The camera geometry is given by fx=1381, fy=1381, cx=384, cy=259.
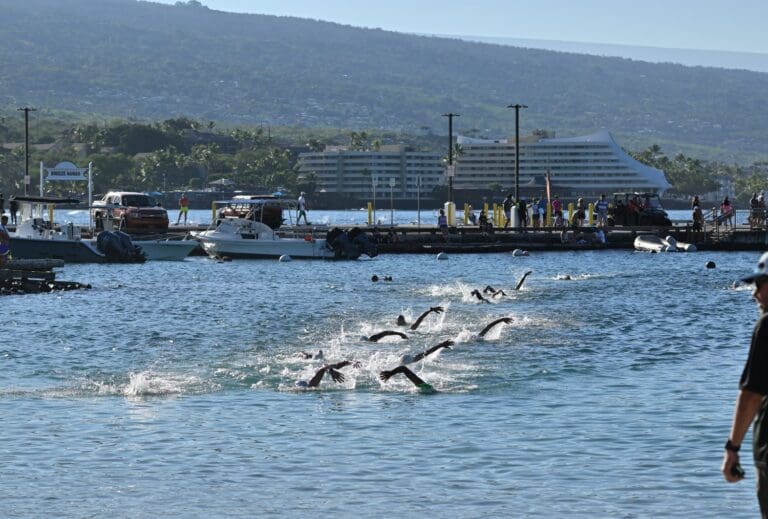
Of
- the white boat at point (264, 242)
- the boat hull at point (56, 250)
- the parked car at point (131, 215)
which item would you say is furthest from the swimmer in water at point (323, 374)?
the parked car at point (131, 215)

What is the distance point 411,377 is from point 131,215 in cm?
4925

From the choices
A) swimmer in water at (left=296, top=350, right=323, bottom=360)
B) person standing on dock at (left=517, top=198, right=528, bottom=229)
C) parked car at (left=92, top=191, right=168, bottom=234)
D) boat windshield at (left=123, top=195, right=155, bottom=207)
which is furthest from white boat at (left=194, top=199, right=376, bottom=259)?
swimmer in water at (left=296, top=350, right=323, bottom=360)

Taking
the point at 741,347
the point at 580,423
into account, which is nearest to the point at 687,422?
the point at 580,423

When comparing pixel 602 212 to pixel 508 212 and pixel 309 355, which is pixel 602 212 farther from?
pixel 309 355

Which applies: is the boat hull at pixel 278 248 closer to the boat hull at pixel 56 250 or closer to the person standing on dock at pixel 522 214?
the boat hull at pixel 56 250

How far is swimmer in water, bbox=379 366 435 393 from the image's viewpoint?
20.3 meters

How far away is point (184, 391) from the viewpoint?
2130 cm

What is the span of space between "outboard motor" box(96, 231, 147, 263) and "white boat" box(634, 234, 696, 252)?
25576 mm

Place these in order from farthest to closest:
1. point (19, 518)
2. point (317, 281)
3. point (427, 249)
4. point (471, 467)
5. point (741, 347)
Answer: point (427, 249) < point (317, 281) < point (741, 347) < point (471, 467) < point (19, 518)

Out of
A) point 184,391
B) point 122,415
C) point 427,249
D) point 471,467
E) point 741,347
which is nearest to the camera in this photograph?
point 471,467

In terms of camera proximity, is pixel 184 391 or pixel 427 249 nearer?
pixel 184 391

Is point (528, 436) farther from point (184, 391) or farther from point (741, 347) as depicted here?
point (741, 347)

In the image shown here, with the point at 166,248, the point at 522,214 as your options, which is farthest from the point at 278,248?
the point at 522,214

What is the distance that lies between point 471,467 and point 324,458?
1.73m
